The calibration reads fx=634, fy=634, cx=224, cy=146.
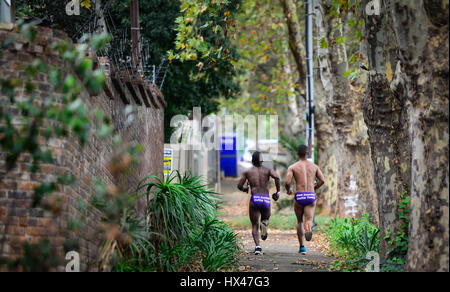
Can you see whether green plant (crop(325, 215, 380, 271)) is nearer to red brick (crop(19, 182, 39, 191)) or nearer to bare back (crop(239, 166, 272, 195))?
bare back (crop(239, 166, 272, 195))

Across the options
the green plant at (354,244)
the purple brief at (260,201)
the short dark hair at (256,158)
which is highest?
the short dark hair at (256,158)

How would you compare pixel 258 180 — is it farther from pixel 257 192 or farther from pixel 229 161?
pixel 229 161

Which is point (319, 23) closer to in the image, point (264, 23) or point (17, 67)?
point (264, 23)

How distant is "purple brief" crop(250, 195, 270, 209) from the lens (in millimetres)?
11867

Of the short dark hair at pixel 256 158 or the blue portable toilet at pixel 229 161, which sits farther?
the blue portable toilet at pixel 229 161

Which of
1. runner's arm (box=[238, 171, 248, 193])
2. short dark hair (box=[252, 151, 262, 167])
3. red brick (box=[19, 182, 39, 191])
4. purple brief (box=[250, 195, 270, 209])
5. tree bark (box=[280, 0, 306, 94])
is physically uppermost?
tree bark (box=[280, 0, 306, 94])

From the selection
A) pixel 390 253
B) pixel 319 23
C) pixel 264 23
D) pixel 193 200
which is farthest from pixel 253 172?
pixel 264 23

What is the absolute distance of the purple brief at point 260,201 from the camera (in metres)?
11.9

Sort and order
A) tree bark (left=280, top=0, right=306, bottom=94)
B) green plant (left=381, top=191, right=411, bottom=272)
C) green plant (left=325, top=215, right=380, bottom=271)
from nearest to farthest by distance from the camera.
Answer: green plant (left=381, top=191, right=411, bottom=272) < green plant (left=325, top=215, right=380, bottom=271) < tree bark (left=280, top=0, right=306, bottom=94)

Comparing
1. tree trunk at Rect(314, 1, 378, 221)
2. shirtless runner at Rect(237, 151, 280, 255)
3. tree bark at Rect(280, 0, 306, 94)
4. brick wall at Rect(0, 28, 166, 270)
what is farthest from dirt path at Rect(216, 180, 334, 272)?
tree bark at Rect(280, 0, 306, 94)

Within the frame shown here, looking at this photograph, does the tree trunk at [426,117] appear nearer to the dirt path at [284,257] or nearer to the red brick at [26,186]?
the dirt path at [284,257]

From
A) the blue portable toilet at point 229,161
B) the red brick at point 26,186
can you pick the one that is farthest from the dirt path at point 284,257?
the blue portable toilet at point 229,161

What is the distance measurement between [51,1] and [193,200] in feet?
27.4

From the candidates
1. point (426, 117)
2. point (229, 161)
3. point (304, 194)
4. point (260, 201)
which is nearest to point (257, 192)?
point (260, 201)
